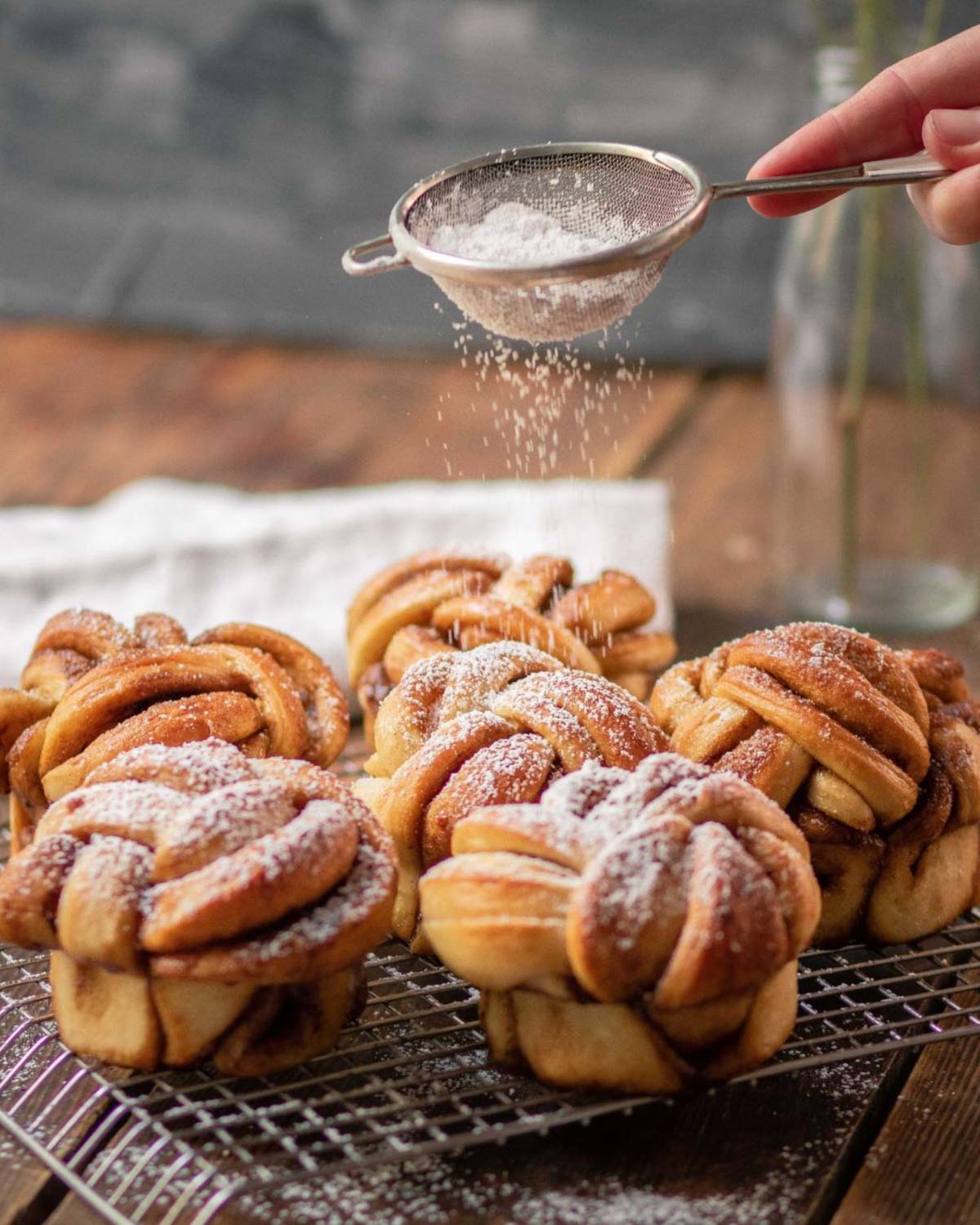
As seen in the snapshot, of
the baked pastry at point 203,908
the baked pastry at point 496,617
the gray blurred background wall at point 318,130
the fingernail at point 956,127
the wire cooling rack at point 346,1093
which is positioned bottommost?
the wire cooling rack at point 346,1093

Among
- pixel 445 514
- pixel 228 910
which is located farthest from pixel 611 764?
pixel 445 514

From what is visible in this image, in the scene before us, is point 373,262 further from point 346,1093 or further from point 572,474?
point 572,474

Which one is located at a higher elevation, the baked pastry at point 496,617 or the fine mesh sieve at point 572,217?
the fine mesh sieve at point 572,217

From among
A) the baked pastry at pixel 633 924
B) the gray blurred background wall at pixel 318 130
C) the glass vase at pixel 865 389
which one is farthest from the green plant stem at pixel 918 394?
the baked pastry at pixel 633 924

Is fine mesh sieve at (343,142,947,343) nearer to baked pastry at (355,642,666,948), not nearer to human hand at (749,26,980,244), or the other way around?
human hand at (749,26,980,244)

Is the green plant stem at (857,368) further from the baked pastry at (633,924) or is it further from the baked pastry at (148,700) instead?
the baked pastry at (633,924)

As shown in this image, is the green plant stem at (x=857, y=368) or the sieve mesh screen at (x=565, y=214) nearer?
the sieve mesh screen at (x=565, y=214)

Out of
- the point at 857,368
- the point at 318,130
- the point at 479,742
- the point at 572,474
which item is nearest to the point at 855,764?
the point at 479,742

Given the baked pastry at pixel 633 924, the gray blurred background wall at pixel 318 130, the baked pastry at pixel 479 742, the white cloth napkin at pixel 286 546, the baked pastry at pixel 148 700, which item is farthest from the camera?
the gray blurred background wall at pixel 318 130

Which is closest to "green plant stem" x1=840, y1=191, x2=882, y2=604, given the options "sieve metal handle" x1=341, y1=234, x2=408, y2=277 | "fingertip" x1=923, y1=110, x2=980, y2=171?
"fingertip" x1=923, y1=110, x2=980, y2=171
